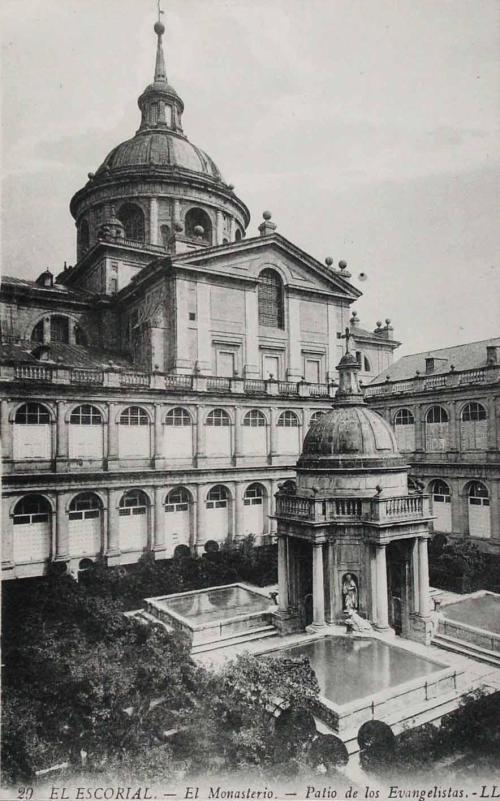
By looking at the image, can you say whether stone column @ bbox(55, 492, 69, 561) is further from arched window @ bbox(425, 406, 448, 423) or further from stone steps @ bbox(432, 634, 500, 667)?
arched window @ bbox(425, 406, 448, 423)

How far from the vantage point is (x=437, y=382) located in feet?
123

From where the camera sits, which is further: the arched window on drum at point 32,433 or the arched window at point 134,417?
the arched window at point 134,417

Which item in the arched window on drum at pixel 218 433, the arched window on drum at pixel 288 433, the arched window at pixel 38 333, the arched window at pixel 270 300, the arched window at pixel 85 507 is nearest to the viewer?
the arched window at pixel 85 507

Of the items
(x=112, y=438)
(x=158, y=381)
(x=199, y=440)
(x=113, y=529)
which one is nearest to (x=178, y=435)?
(x=199, y=440)

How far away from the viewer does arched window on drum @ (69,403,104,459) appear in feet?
99.5

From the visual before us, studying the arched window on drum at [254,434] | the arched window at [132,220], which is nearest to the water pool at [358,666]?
the arched window on drum at [254,434]

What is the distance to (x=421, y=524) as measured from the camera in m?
19.7

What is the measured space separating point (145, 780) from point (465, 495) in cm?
2861

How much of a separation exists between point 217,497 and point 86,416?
9.77 metres

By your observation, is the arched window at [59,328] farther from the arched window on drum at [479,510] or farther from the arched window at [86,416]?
the arched window on drum at [479,510]

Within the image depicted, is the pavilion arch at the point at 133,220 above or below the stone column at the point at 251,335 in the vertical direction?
above

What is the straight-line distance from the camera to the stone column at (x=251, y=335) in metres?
39.8

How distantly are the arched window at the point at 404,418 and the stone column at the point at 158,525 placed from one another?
1728cm

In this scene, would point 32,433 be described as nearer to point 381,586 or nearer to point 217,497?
point 217,497
